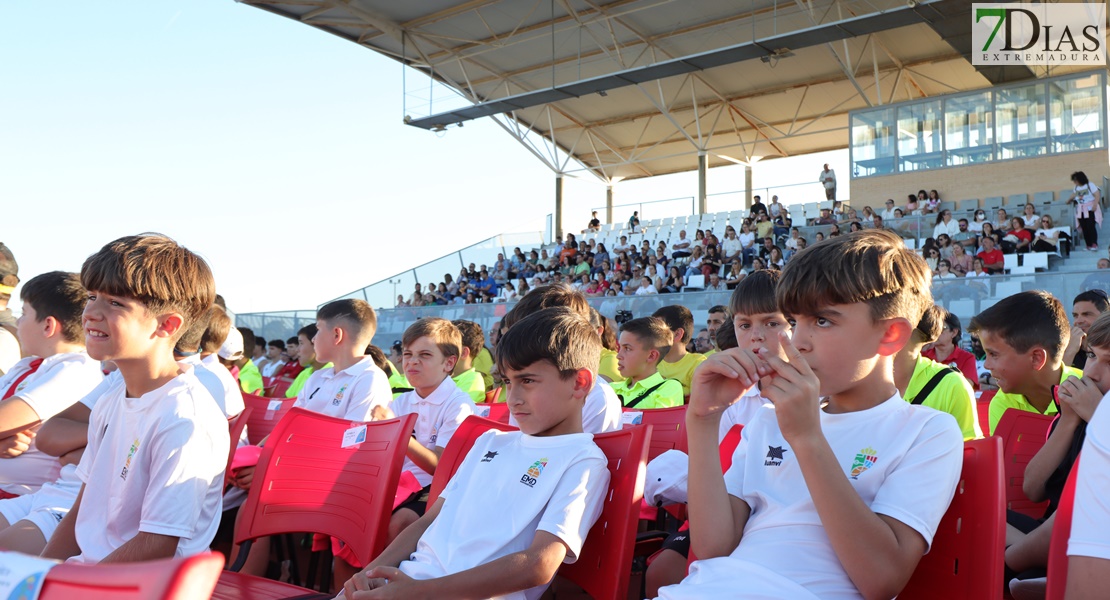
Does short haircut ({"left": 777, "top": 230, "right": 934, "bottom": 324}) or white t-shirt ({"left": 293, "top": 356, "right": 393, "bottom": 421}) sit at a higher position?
short haircut ({"left": 777, "top": 230, "right": 934, "bottom": 324})

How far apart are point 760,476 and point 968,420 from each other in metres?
1.70

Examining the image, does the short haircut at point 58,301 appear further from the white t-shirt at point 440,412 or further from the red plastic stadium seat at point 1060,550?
the red plastic stadium seat at point 1060,550

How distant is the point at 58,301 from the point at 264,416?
1274 millimetres

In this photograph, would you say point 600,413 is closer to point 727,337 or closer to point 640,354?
point 727,337

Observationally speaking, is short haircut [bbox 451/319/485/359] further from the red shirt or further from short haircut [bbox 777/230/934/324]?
short haircut [bbox 777/230/934/324]

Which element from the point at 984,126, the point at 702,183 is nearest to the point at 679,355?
the point at 984,126

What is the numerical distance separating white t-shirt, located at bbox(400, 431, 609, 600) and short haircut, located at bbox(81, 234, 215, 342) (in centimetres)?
110

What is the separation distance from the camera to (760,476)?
7.15ft

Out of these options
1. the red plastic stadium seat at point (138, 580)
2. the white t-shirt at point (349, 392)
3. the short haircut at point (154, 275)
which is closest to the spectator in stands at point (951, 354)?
the white t-shirt at point (349, 392)

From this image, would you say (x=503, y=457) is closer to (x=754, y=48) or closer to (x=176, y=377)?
(x=176, y=377)

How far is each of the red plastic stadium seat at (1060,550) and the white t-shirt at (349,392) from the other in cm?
370

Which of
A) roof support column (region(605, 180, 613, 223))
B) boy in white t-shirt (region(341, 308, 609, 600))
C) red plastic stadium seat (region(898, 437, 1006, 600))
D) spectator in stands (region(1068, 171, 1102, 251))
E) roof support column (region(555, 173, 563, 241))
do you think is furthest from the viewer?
roof support column (region(605, 180, 613, 223))

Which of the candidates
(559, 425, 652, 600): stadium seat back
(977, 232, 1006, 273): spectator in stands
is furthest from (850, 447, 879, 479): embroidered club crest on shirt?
(977, 232, 1006, 273): spectator in stands

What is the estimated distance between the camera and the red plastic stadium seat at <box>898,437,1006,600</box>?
1.93 m
